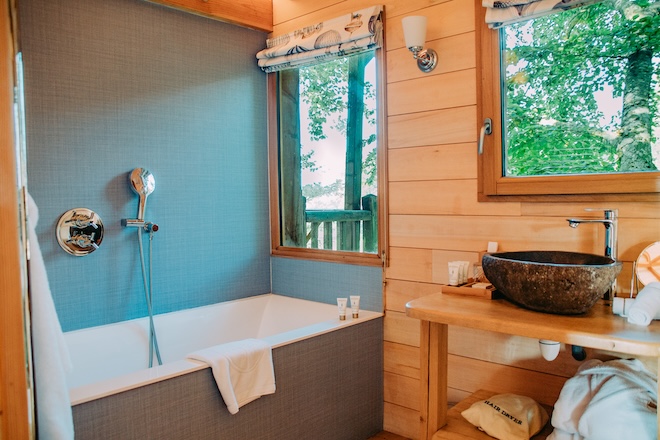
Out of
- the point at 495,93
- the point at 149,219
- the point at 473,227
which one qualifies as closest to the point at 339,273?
the point at 473,227

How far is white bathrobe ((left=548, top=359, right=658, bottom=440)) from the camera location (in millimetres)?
1499

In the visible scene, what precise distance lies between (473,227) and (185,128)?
1.52 m

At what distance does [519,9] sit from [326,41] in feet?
3.30

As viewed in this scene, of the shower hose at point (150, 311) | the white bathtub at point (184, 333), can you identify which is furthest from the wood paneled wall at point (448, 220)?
the shower hose at point (150, 311)

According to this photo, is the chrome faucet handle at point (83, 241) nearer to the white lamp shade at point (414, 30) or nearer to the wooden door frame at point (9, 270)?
the wooden door frame at point (9, 270)

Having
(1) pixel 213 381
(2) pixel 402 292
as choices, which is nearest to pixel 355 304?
(2) pixel 402 292

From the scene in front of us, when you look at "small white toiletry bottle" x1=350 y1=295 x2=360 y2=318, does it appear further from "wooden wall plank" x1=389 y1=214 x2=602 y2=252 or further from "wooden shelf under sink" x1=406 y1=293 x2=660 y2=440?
"wooden shelf under sink" x1=406 y1=293 x2=660 y2=440

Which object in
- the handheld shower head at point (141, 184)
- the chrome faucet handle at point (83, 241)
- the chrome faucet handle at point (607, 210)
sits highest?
the handheld shower head at point (141, 184)

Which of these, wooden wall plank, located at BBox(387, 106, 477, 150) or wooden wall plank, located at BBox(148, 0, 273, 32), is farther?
wooden wall plank, located at BBox(148, 0, 273, 32)

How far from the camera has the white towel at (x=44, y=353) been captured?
130 centimetres

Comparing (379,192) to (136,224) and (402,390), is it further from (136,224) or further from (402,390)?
(136,224)

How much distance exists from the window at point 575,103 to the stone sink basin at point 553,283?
0.40 meters

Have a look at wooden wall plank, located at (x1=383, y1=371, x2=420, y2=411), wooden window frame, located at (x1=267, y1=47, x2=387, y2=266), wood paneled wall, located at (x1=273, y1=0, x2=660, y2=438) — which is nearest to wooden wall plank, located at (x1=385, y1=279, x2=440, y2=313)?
wood paneled wall, located at (x1=273, y1=0, x2=660, y2=438)

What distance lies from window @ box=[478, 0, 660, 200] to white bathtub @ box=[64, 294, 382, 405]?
40.2 inches
